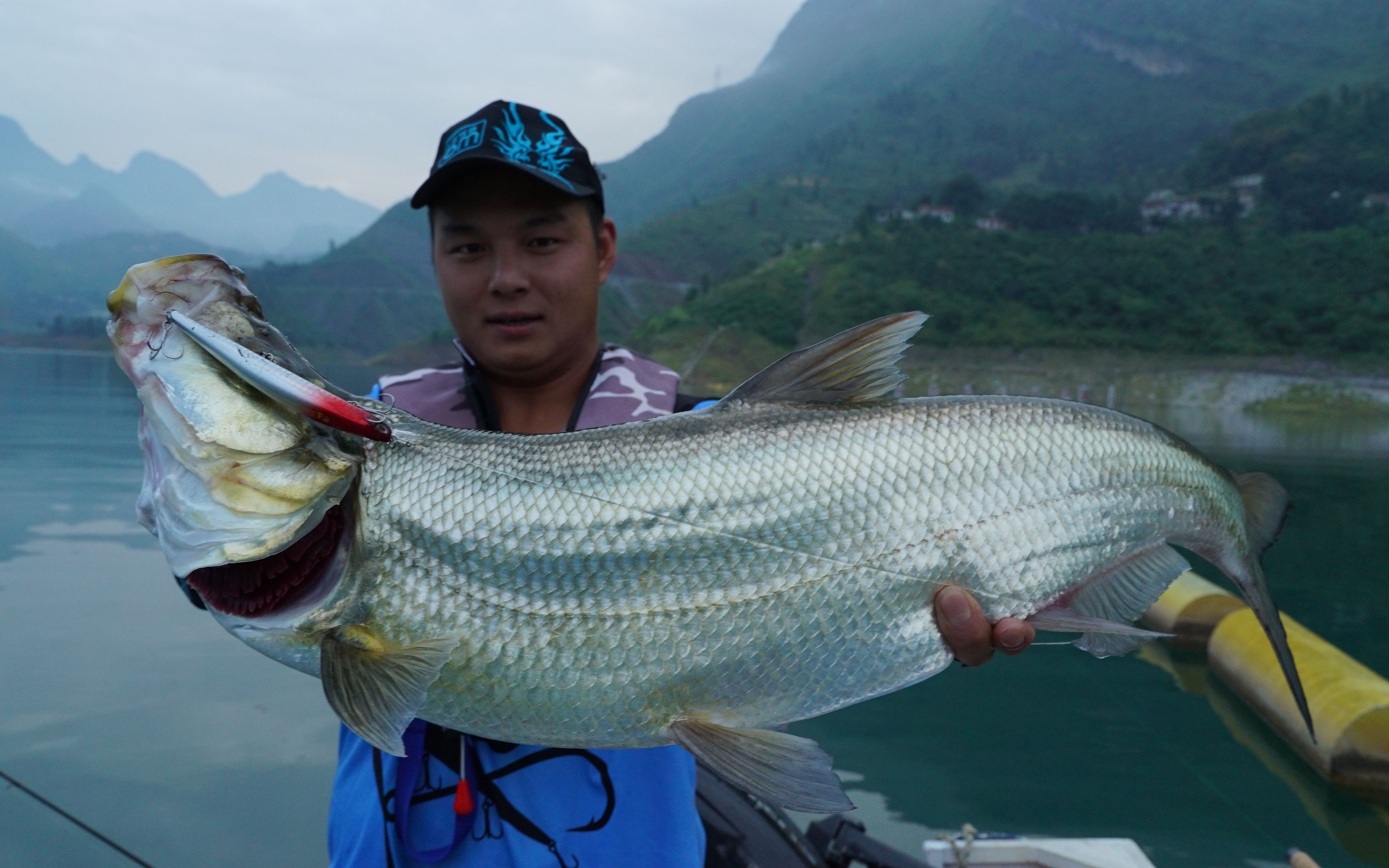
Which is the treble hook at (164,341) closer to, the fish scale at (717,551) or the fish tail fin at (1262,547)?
the fish scale at (717,551)

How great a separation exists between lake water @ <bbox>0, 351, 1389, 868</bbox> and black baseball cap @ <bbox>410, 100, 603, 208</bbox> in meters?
7.41

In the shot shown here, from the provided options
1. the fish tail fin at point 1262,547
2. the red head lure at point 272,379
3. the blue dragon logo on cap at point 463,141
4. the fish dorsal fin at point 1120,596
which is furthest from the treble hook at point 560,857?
the fish tail fin at point 1262,547

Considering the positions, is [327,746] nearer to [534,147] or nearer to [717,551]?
[534,147]

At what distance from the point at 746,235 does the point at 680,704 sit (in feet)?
500

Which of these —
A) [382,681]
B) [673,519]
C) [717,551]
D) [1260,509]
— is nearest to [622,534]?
[673,519]

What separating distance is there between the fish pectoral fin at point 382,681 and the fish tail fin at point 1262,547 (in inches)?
95.5

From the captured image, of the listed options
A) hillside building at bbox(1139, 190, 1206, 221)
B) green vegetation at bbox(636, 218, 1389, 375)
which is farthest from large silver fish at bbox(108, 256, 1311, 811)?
hillside building at bbox(1139, 190, 1206, 221)

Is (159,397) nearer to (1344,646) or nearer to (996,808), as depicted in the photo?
(996,808)

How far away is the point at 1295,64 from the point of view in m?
179

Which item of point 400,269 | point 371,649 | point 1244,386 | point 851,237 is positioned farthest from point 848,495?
point 400,269

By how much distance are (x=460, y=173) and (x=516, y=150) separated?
0.62ft

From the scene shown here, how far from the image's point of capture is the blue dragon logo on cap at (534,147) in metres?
2.64

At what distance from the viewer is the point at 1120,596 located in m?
2.53

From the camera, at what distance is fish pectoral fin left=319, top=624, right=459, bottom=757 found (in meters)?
1.94
